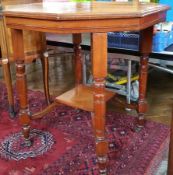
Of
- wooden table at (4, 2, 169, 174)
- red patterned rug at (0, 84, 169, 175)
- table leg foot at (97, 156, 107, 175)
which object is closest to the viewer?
wooden table at (4, 2, 169, 174)

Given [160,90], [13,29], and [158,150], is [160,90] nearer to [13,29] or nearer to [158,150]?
[158,150]

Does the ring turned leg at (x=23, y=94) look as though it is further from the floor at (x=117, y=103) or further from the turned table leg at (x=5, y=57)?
the floor at (x=117, y=103)

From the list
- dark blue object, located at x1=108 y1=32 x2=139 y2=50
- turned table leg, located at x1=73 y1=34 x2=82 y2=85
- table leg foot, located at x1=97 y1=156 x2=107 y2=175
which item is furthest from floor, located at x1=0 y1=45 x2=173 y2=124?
table leg foot, located at x1=97 y1=156 x2=107 y2=175

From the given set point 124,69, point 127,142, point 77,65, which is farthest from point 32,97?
point 127,142

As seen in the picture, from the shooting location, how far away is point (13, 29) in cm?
113

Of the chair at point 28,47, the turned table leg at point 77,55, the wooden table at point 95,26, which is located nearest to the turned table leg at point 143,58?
the wooden table at point 95,26

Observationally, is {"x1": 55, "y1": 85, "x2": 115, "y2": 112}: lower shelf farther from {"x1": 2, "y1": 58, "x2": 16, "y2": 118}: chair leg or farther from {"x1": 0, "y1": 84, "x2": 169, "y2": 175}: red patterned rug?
{"x1": 2, "y1": 58, "x2": 16, "y2": 118}: chair leg

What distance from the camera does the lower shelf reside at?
4.16ft

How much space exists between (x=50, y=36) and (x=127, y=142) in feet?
3.15

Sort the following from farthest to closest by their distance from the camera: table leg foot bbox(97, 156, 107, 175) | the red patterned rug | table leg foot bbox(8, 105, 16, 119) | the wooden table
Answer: table leg foot bbox(8, 105, 16, 119), the red patterned rug, table leg foot bbox(97, 156, 107, 175), the wooden table

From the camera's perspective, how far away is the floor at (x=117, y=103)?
5.59 feet

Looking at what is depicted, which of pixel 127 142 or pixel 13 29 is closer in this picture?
pixel 13 29

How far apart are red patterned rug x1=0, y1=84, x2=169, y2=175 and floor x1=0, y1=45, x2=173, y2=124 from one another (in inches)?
5.8

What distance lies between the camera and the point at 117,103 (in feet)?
4.95
